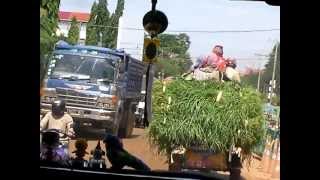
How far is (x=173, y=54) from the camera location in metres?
2.87

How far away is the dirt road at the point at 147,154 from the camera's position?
2.77m

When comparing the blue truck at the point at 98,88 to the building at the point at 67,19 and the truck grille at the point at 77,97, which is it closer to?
the truck grille at the point at 77,97

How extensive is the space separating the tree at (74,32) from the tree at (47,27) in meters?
0.16

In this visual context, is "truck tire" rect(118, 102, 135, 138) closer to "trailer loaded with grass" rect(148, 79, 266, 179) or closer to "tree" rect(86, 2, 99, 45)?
"trailer loaded with grass" rect(148, 79, 266, 179)

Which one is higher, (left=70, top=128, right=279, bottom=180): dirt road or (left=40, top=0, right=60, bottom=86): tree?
(left=40, top=0, right=60, bottom=86): tree

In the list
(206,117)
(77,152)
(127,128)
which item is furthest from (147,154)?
(206,117)

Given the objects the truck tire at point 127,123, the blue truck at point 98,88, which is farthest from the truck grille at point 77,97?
the truck tire at point 127,123

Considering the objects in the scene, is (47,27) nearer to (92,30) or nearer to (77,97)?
(92,30)

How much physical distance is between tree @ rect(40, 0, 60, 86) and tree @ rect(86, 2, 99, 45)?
19cm

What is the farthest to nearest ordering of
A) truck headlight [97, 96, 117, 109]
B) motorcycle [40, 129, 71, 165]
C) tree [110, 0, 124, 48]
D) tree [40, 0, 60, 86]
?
truck headlight [97, 96, 117, 109] < tree [110, 0, 124, 48] < motorcycle [40, 129, 71, 165] < tree [40, 0, 60, 86]

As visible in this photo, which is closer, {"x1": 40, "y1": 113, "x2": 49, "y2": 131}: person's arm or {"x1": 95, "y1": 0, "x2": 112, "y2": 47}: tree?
{"x1": 40, "y1": 113, "x2": 49, "y2": 131}: person's arm

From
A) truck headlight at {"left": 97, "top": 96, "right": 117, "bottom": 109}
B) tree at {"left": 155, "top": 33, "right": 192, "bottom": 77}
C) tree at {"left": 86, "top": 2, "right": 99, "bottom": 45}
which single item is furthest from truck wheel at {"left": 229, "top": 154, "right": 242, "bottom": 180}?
tree at {"left": 86, "top": 2, "right": 99, "bottom": 45}

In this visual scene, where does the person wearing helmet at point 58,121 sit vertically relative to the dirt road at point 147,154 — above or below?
above

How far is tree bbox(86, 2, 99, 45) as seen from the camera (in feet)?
8.95
